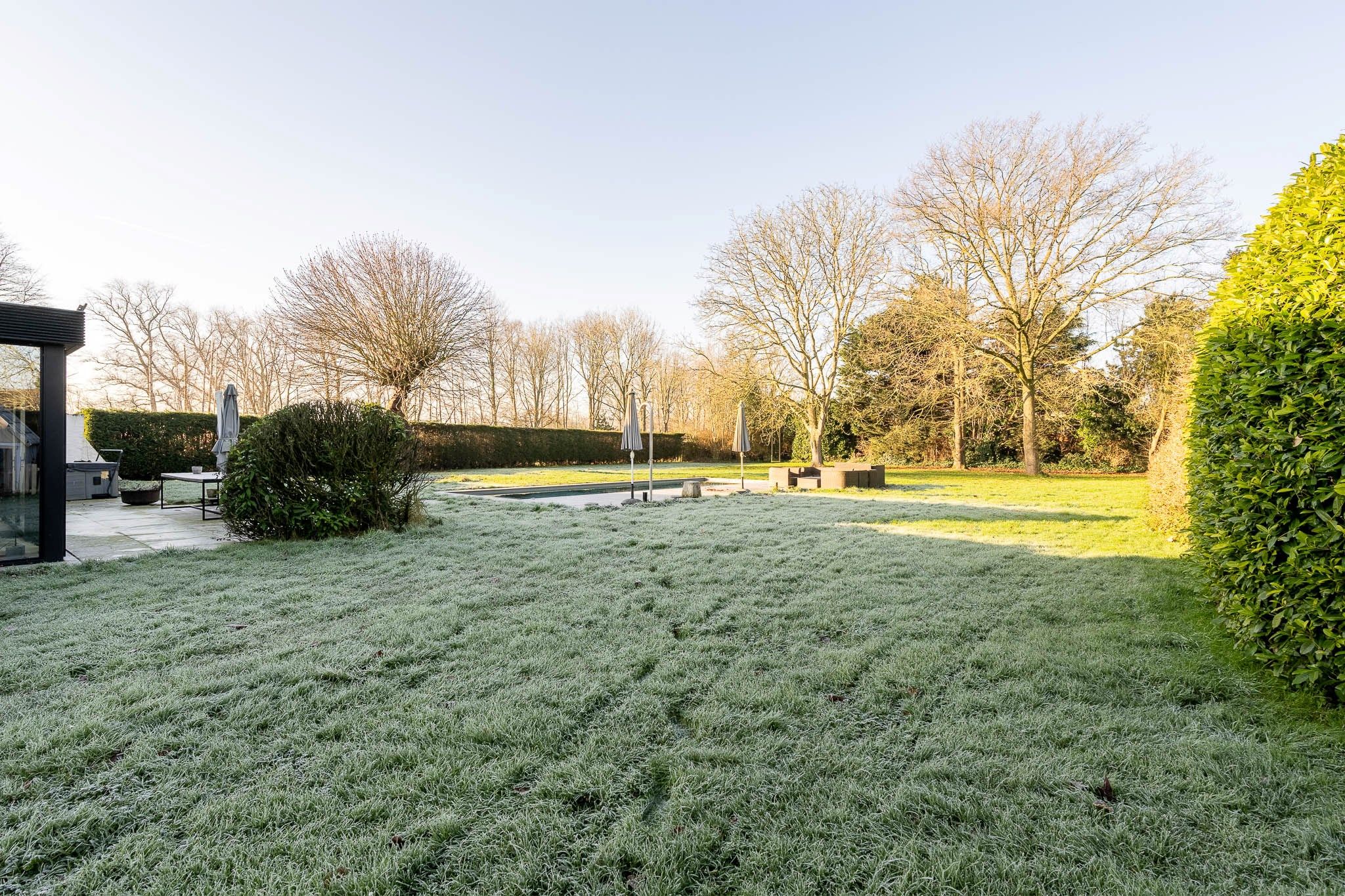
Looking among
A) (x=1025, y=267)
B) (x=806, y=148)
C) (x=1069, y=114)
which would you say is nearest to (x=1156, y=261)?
(x=1025, y=267)

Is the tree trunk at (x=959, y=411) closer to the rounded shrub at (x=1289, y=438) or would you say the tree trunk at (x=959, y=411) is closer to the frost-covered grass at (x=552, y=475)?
the frost-covered grass at (x=552, y=475)

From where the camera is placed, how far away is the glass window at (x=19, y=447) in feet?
16.7

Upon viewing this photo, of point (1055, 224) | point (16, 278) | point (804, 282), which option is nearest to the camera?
point (1055, 224)

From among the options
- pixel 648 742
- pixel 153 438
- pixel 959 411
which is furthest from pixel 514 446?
pixel 648 742

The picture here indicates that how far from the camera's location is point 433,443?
20.3 meters

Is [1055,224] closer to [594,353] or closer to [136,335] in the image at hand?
[594,353]

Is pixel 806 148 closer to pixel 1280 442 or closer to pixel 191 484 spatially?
pixel 1280 442

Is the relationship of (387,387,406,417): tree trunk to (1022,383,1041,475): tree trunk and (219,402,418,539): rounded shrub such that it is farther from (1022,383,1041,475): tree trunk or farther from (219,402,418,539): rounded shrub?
(1022,383,1041,475): tree trunk

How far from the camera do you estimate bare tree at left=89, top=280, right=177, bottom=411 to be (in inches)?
898

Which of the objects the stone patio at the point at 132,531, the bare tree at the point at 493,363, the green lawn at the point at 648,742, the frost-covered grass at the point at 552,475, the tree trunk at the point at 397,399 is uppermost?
the bare tree at the point at 493,363

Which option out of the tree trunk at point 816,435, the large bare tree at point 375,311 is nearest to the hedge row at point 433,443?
the large bare tree at point 375,311

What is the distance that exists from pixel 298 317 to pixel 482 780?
73.4ft

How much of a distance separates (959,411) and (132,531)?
71.0ft

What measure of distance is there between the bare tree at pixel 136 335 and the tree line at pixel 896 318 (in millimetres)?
70
